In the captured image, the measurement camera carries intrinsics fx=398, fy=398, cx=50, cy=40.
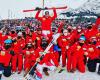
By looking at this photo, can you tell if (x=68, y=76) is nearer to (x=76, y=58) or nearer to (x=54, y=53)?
(x=76, y=58)

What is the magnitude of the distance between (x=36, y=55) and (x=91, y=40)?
89.0 inches

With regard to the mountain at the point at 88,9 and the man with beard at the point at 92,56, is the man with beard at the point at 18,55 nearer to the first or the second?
the man with beard at the point at 92,56

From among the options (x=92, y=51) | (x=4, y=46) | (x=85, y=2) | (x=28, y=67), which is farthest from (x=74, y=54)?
(x=85, y=2)

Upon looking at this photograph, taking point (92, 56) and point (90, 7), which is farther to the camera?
point (90, 7)

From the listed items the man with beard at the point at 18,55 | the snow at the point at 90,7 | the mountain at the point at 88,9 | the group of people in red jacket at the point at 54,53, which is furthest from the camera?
the snow at the point at 90,7

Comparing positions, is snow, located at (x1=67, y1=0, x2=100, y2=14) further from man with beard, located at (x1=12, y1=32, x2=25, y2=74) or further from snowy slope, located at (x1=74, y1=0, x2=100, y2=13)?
man with beard, located at (x1=12, y1=32, x2=25, y2=74)

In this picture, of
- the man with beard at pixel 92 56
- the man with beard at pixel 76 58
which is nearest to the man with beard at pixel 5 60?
the man with beard at pixel 76 58

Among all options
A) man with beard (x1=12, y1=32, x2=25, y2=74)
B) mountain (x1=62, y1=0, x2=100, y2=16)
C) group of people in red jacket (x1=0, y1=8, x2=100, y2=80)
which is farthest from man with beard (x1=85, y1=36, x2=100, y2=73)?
mountain (x1=62, y1=0, x2=100, y2=16)

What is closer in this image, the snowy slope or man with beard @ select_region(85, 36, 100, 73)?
man with beard @ select_region(85, 36, 100, 73)

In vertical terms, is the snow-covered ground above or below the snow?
below

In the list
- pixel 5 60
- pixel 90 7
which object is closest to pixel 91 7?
pixel 90 7

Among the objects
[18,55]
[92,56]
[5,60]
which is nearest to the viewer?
[5,60]

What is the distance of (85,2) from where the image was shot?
4612 centimetres

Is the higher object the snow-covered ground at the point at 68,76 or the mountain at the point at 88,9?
the mountain at the point at 88,9
